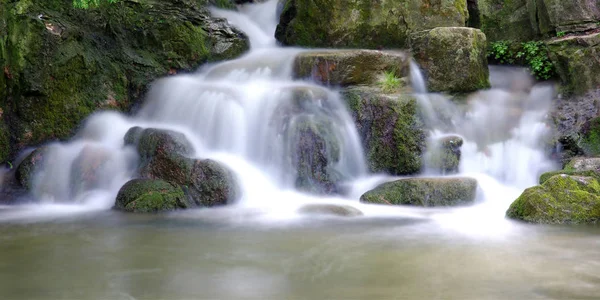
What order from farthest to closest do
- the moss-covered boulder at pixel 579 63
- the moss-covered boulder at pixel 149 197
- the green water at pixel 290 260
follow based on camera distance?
the moss-covered boulder at pixel 579 63
the moss-covered boulder at pixel 149 197
the green water at pixel 290 260

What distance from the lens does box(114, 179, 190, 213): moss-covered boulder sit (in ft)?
24.6

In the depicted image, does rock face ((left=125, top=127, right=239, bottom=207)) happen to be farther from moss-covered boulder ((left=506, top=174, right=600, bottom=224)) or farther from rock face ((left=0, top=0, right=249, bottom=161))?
moss-covered boulder ((left=506, top=174, right=600, bottom=224))

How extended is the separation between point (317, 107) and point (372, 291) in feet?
18.6

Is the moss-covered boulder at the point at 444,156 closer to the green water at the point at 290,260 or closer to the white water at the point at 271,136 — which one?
the white water at the point at 271,136

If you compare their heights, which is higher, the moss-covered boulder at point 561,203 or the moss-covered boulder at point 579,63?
the moss-covered boulder at point 579,63

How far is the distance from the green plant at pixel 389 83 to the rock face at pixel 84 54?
12.1 feet

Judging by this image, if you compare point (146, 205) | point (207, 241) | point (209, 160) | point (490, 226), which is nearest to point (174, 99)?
point (209, 160)

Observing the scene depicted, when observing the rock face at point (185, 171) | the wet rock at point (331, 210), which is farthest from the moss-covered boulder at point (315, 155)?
the wet rock at point (331, 210)

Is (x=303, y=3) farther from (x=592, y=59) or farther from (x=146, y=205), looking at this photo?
(x=146, y=205)

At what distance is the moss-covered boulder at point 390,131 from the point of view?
30.1 ft

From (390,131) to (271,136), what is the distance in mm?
1937

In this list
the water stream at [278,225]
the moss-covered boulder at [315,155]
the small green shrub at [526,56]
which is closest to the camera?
the water stream at [278,225]

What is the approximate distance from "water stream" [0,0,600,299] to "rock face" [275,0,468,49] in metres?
1.11

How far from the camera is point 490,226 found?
6500 millimetres
